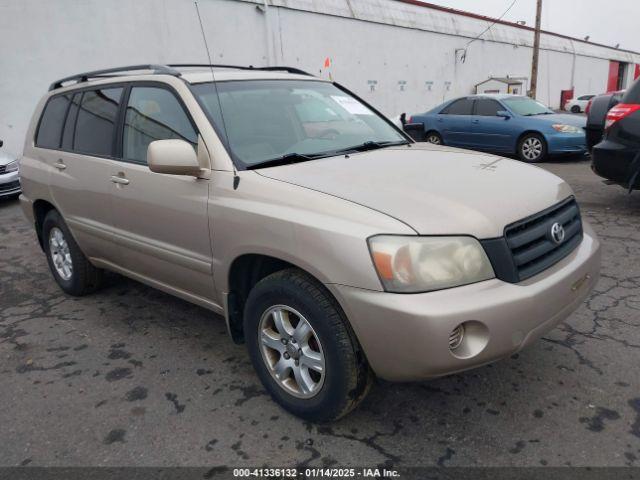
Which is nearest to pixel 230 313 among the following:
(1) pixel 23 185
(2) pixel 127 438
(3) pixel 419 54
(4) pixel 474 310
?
(2) pixel 127 438

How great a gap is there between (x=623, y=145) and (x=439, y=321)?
4803 mm

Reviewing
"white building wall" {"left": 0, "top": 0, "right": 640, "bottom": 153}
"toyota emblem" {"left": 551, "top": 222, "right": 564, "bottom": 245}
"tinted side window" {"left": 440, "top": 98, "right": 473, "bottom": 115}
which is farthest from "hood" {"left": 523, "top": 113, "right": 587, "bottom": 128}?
"white building wall" {"left": 0, "top": 0, "right": 640, "bottom": 153}

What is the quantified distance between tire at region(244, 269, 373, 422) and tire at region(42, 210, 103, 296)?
6.96 feet

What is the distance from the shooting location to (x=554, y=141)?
1018 cm

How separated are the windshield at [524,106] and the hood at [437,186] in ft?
28.7

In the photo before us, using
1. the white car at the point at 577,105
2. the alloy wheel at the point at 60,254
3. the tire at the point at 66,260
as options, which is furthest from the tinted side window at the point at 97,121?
the white car at the point at 577,105

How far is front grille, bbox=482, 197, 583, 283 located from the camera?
217cm

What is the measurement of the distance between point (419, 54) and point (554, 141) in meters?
A: 14.1

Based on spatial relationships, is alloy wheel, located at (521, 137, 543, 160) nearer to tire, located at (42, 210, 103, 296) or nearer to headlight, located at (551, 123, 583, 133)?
headlight, located at (551, 123, 583, 133)

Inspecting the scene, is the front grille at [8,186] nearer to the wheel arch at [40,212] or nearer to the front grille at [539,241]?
the wheel arch at [40,212]

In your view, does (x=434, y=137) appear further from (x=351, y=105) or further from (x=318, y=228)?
(x=318, y=228)

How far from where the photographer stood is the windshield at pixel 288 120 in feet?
9.36

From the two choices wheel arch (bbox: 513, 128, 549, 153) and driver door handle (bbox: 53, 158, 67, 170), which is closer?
driver door handle (bbox: 53, 158, 67, 170)

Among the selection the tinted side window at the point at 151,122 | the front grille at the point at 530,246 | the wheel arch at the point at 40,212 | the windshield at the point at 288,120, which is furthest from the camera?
the wheel arch at the point at 40,212
